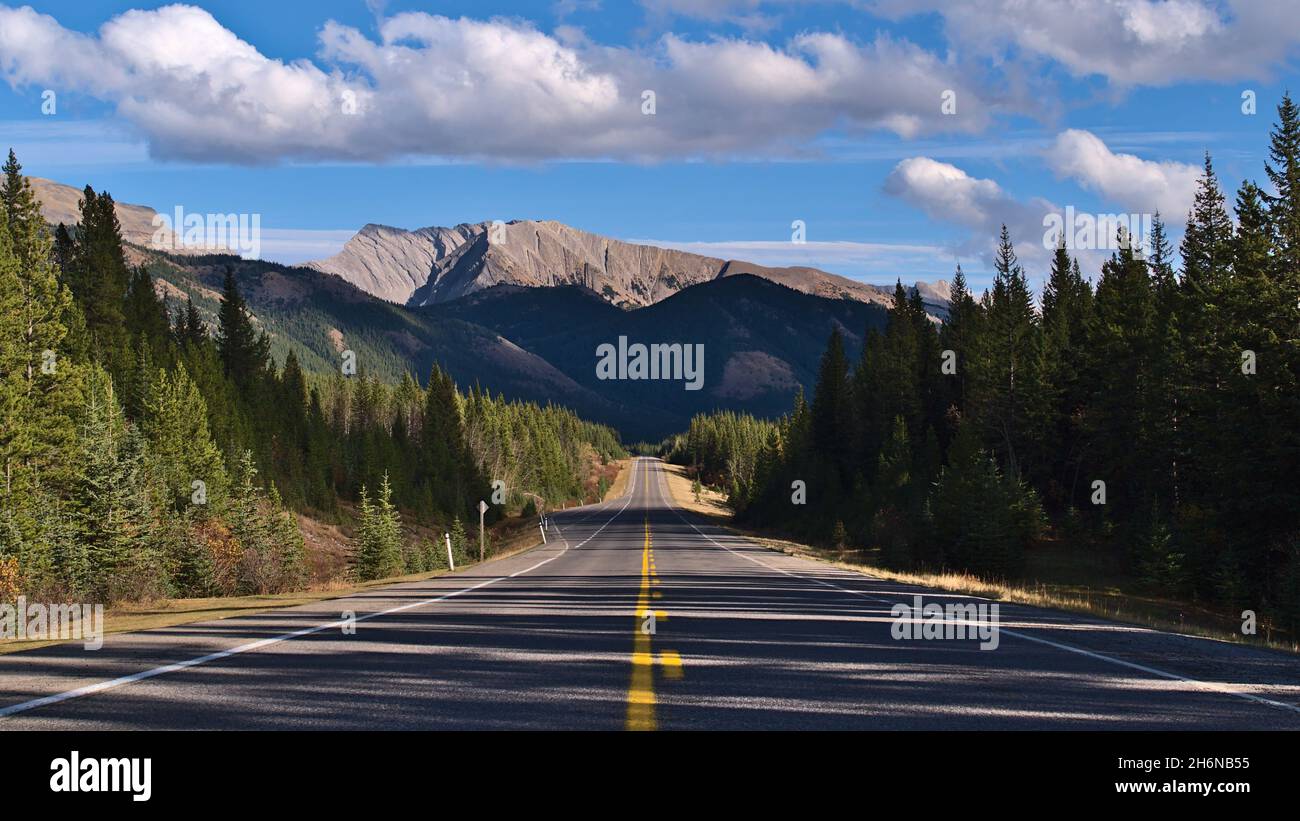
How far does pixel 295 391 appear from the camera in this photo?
366 ft

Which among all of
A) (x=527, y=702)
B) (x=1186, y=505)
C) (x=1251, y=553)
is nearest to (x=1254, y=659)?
(x=527, y=702)

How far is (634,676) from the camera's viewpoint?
793 centimetres

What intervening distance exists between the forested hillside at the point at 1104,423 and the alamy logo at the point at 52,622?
3261 centimetres

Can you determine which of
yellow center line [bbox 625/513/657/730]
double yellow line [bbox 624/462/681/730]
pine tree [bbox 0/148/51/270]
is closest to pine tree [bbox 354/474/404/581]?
pine tree [bbox 0/148/51/270]

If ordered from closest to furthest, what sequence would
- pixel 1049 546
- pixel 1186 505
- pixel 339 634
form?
1. pixel 339 634
2. pixel 1186 505
3. pixel 1049 546

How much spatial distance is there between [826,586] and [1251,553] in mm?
24423

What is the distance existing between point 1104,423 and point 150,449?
58.5 m

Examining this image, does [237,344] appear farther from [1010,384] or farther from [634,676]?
[634,676]

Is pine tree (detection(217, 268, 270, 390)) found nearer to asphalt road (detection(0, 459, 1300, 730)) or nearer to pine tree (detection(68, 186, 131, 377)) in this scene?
pine tree (detection(68, 186, 131, 377))
